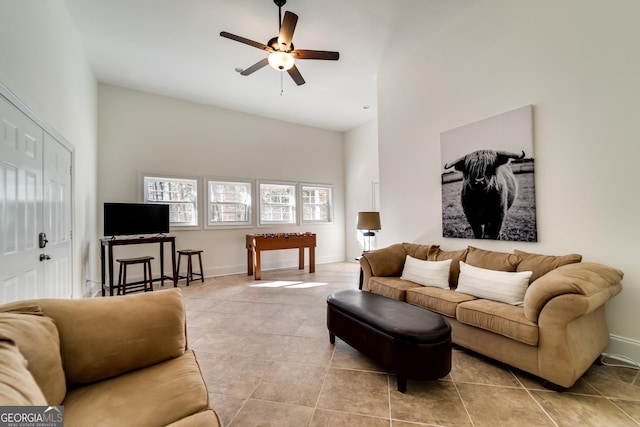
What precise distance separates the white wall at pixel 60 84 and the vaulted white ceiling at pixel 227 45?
40cm

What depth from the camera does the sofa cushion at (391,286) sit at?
292cm

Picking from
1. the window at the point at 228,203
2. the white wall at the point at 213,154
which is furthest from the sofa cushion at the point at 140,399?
the window at the point at 228,203

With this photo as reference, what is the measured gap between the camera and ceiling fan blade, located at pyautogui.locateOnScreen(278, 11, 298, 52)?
2.57m

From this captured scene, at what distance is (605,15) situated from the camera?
2.28 metres

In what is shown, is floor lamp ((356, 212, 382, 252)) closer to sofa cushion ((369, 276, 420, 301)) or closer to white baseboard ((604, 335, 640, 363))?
sofa cushion ((369, 276, 420, 301))

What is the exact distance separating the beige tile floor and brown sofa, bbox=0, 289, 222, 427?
0.61m

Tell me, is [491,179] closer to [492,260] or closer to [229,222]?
[492,260]

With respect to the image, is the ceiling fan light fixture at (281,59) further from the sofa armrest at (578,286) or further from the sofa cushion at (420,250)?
the sofa armrest at (578,286)

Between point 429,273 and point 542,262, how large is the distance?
39.3 inches

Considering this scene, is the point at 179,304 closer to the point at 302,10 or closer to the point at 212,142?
the point at 302,10

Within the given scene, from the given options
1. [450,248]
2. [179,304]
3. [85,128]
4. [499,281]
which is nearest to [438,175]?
[450,248]

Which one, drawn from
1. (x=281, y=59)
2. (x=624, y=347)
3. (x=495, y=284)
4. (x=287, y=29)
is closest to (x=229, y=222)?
A: (x=281, y=59)

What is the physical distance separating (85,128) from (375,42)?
14.0 ft

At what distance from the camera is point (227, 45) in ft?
12.2
